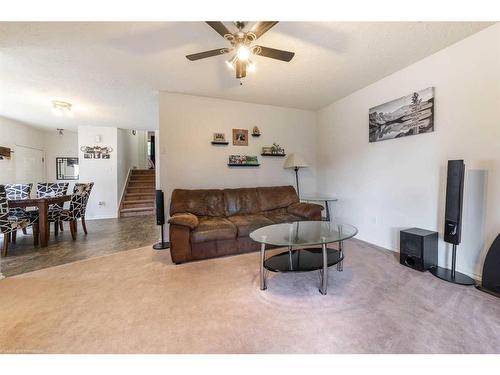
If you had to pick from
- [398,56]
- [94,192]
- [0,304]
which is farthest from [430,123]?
[94,192]

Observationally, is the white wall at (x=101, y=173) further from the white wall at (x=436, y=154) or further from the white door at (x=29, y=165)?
the white wall at (x=436, y=154)

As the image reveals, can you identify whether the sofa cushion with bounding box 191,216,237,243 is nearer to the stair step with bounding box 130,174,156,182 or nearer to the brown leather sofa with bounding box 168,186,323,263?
the brown leather sofa with bounding box 168,186,323,263

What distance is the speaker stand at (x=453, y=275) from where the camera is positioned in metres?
2.12

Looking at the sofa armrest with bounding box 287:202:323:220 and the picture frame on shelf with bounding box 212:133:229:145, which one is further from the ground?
the picture frame on shelf with bounding box 212:133:229:145

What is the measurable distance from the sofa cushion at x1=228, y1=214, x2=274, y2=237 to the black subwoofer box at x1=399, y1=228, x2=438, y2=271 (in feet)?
5.28

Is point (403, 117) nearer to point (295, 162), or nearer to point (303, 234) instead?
point (295, 162)

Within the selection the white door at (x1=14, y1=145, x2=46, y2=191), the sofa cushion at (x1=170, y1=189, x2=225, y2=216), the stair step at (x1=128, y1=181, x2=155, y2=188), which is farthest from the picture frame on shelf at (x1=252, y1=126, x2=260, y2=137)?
the white door at (x1=14, y1=145, x2=46, y2=191)

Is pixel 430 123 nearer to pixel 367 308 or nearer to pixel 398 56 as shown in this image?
pixel 398 56

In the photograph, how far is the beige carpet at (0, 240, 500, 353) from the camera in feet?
4.50

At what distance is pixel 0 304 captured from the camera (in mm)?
1871

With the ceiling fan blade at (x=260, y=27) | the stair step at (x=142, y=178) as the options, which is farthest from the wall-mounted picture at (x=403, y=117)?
the stair step at (x=142, y=178)

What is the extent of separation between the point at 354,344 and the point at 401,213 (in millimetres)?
2185

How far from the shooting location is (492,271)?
1937mm

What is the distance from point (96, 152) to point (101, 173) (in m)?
0.56
